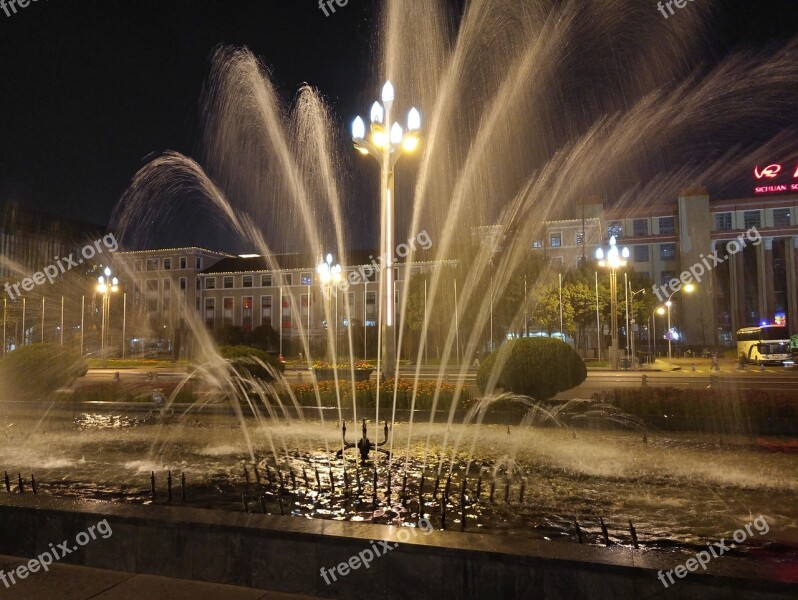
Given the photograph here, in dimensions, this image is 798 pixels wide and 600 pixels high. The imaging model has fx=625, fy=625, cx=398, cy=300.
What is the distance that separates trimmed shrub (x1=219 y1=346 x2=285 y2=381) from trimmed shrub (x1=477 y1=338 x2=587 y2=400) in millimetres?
7848

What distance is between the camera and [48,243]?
248 feet

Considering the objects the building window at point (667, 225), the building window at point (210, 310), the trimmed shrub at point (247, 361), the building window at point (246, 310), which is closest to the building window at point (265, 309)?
the building window at point (246, 310)

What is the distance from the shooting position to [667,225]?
69.4 meters

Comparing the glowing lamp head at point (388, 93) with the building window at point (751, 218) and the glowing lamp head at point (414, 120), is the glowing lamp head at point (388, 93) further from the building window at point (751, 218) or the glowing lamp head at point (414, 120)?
the building window at point (751, 218)

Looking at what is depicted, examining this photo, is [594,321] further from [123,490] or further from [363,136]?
[123,490]

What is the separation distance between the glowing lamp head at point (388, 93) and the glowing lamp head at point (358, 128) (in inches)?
43.2

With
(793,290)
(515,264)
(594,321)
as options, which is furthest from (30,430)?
(793,290)

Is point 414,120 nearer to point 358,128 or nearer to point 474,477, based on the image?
point 358,128

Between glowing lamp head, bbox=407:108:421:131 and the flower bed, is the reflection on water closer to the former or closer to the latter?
the flower bed

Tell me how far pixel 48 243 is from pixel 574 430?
78.3 m

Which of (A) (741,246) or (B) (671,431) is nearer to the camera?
(B) (671,431)

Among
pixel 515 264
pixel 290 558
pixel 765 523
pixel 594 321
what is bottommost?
pixel 765 523

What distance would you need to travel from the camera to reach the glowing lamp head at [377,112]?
57.4 ft

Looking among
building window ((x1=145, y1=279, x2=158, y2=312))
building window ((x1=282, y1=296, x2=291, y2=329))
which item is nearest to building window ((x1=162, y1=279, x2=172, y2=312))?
building window ((x1=145, y1=279, x2=158, y2=312))
